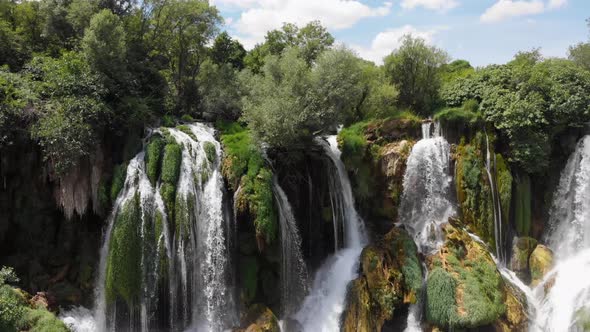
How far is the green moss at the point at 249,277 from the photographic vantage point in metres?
16.5

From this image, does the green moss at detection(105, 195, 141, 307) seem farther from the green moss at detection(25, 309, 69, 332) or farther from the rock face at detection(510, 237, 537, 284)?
the rock face at detection(510, 237, 537, 284)

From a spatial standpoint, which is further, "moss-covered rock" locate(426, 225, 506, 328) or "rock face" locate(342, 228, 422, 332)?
"rock face" locate(342, 228, 422, 332)

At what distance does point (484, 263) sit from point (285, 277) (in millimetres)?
8452

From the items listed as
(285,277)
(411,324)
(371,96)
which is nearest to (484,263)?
(411,324)

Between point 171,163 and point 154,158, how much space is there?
0.77m

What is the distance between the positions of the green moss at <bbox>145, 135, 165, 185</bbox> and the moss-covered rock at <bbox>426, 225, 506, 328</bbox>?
1201 cm

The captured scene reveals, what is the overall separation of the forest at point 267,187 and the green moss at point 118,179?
0.09 metres

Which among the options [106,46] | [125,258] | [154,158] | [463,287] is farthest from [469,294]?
[106,46]

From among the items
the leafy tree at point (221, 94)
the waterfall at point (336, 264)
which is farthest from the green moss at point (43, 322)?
the leafy tree at point (221, 94)

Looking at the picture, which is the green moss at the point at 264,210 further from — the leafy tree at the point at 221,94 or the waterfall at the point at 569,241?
the waterfall at the point at 569,241

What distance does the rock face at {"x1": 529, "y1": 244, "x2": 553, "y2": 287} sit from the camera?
18.2 metres

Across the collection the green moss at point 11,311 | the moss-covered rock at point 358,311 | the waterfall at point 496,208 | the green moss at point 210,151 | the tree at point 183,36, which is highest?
the tree at point 183,36

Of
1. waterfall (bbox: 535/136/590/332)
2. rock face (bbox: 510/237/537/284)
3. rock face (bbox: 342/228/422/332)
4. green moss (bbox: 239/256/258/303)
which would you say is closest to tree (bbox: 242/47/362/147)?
green moss (bbox: 239/256/258/303)

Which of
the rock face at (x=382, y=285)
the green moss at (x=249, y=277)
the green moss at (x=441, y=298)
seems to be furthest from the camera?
the green moss at (x=249, y=277)
